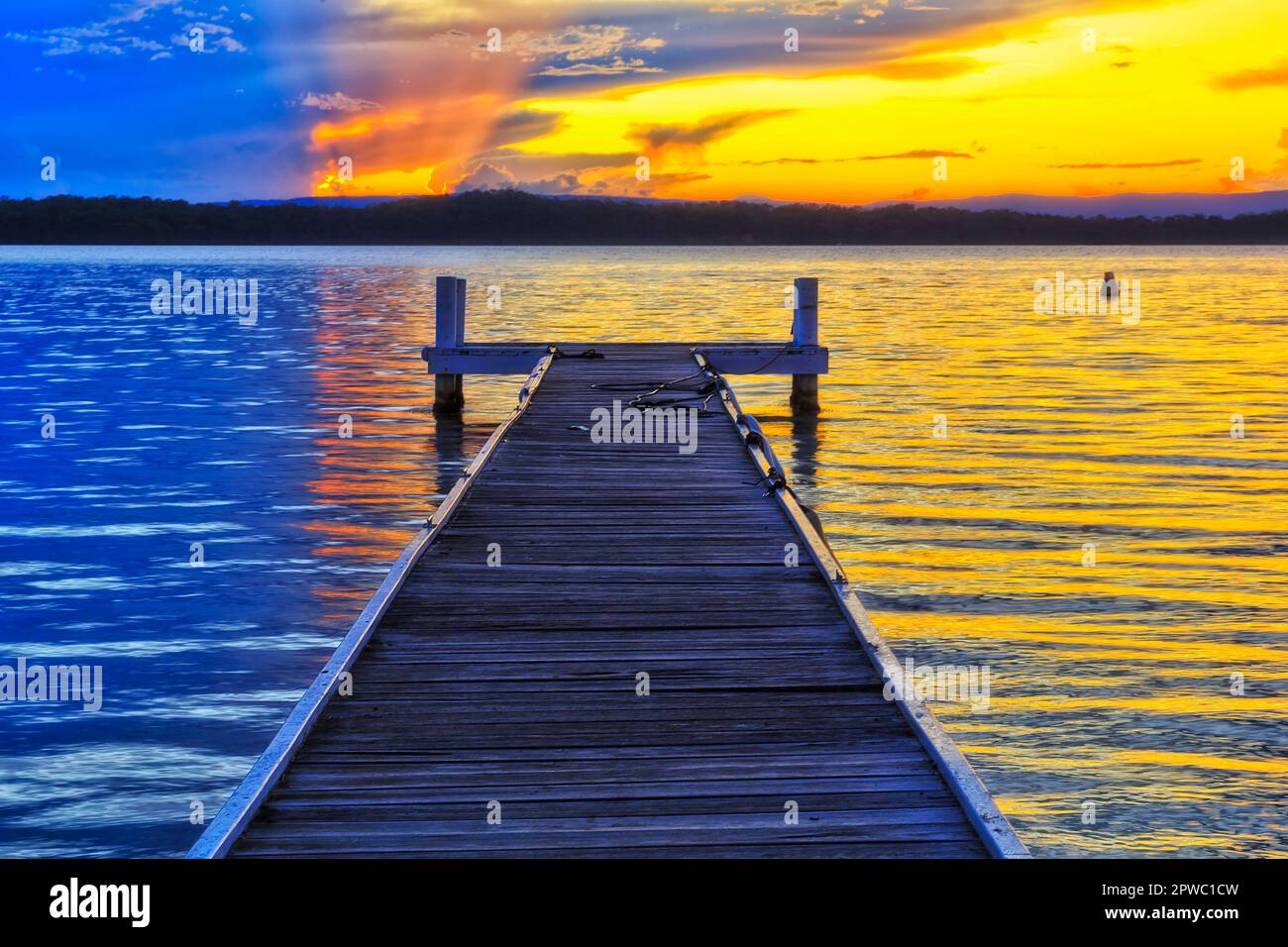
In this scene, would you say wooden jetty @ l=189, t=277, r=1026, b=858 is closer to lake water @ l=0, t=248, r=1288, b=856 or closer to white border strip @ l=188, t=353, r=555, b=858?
white border strip @ l=188, t=353, r=555, b=858

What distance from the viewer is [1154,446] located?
731 inches

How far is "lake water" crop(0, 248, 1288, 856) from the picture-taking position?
7258 mm

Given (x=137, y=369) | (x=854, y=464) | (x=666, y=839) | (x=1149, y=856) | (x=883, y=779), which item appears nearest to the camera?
(x=666, y=839)

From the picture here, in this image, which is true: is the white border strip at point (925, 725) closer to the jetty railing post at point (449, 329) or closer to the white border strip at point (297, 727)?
the white border strip at point (297, 727)

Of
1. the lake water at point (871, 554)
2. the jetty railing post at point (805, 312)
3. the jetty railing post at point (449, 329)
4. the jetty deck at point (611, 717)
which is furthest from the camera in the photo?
the jetty railing post at point (449, 329)

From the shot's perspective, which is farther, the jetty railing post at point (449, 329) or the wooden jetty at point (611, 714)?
the jetty railing post at point (449, 329)

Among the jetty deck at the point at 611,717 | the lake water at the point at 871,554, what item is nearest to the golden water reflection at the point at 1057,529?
the lake water at the point at 871,554

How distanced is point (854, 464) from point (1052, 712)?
9534 mm

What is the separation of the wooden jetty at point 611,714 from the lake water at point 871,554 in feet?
4.24

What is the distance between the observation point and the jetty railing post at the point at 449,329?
64.4 feet

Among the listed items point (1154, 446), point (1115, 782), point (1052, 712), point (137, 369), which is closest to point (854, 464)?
point (1154, 446)

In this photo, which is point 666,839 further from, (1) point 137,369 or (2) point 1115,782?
(1) point 137,369

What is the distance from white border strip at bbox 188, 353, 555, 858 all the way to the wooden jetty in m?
0.01

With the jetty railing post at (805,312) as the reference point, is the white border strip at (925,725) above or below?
below
